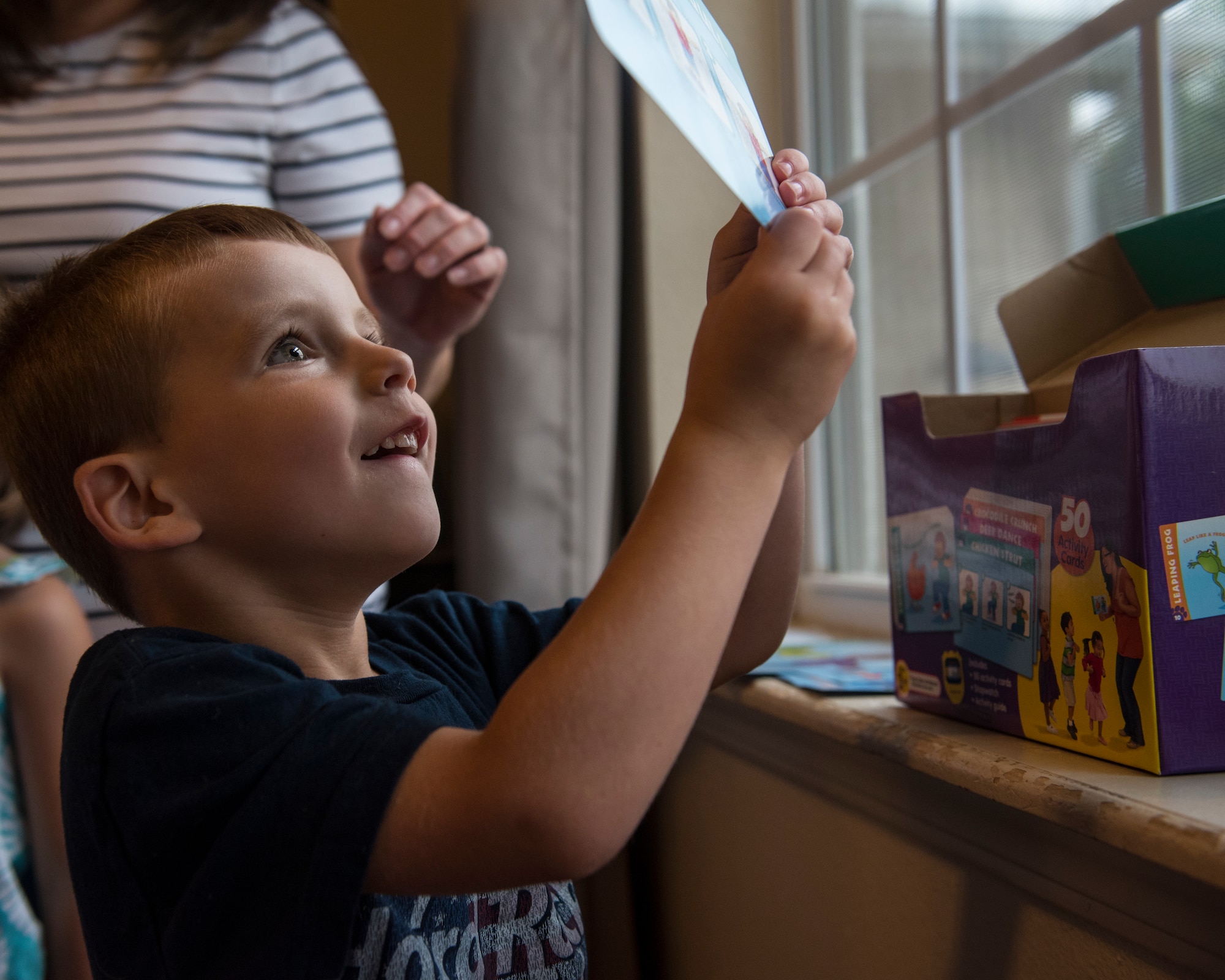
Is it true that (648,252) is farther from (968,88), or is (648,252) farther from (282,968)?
(282,968)

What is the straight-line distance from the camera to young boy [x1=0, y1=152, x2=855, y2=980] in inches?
17.6

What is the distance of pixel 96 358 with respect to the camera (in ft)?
2.14

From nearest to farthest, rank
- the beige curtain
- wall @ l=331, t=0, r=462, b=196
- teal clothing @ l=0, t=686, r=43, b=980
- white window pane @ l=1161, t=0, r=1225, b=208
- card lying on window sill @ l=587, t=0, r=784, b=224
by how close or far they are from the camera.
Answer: card lying on window sill @ l=587, t=0, r=784, b=224
white window pane @ l=1161, t=0, r=1225, b=208
teal clothing @ l=0, t=686, r=43, b=980
the beige curtain
wall @ l=331, t=0, r=462, b=196

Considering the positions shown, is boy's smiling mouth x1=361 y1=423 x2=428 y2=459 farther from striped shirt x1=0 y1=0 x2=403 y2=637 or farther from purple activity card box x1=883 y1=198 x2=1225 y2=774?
striped shirt x1=0 y1=0 x2=403 y2=637

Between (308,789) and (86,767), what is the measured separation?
0.51 ft

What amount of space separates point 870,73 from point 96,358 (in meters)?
1.02

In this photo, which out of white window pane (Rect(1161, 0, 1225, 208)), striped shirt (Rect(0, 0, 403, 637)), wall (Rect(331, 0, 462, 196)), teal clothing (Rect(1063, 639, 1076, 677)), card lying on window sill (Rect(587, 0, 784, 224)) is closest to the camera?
card lying on window sill (Rect(587, 0, 784, 224))

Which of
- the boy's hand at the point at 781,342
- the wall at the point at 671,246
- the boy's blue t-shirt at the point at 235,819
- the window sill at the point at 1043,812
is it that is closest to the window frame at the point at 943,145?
the wall at the point at 671,246

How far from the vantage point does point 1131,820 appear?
49cm

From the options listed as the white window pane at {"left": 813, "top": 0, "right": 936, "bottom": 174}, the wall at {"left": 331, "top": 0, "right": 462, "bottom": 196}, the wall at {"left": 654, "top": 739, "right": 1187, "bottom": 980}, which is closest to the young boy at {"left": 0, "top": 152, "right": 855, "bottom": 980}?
the wall at {"left": 654, "top": 739, "right": 1187, "bottom": 980}

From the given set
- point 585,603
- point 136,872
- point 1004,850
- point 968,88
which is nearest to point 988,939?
point 1004,850

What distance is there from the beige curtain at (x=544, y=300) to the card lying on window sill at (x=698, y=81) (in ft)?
2.31

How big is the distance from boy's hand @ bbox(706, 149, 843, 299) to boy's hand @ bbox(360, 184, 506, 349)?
43 centimetres

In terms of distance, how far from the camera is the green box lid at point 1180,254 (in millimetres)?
605
